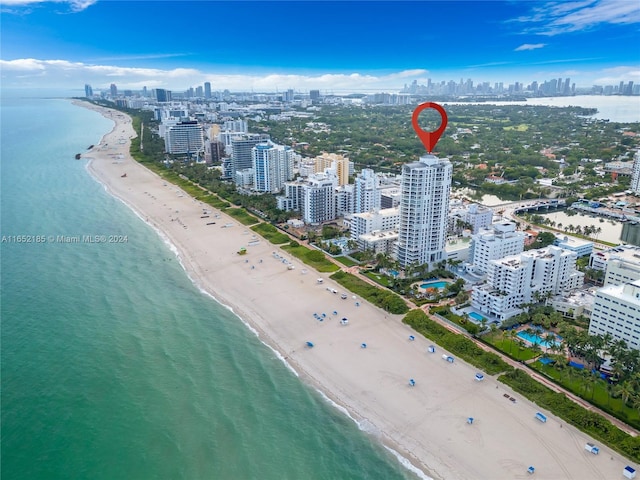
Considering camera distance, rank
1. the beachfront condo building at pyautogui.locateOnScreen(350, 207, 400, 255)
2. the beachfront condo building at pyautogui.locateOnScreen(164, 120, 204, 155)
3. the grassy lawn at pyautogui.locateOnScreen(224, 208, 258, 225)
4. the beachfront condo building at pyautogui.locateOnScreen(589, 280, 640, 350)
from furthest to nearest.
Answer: the beachfront condo building at pyautogui.locateOnScreen(164, 120, 204, 155) < the grassy lawn at pyautogui.locateOnScreen(224, 208, 258, 225) < the beachfront condo building at pyautogui.locateOnScreen(350, 207, 400, 255) < the beachfront condo building at pyautogui.locateOnScreen(589, 280, 640, 350)

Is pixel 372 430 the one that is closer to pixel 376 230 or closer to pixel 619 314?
pixel 619 314

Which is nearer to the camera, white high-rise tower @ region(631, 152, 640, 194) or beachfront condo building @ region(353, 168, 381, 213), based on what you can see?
beachfront condo building @ region(353, 168, 381, 213)

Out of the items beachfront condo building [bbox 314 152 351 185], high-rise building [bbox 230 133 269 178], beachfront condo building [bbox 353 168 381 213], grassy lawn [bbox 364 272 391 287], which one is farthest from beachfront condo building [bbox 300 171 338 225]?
high-rise building [bbox 230 133 269 178]

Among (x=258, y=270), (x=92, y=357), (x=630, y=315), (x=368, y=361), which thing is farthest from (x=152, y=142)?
(x=630, y=315)

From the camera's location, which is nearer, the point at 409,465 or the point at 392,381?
the point at 409,465

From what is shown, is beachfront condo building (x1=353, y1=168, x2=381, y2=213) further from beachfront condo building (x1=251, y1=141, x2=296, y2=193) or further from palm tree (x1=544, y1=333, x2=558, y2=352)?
palm tree (x1=544, y1=333, x2=558, y2=352)

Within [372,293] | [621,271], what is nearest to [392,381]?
[372,293]

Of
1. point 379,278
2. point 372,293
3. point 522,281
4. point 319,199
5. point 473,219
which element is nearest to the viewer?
point 522,281
